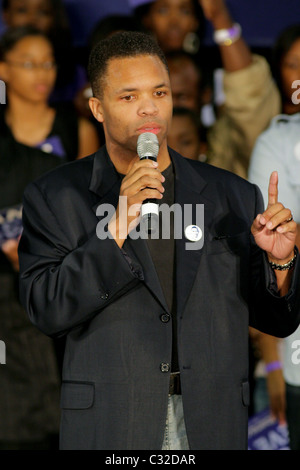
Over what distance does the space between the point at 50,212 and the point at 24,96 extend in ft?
6.37

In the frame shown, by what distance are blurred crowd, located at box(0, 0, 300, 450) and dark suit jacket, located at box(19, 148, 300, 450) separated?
1629 mm

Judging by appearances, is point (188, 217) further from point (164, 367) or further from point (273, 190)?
point (164, 367)

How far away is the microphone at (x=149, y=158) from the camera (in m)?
1.82

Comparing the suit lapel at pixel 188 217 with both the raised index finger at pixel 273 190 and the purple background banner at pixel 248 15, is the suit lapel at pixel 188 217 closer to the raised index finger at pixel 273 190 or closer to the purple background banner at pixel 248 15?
the raised index finger at pixel 273 190

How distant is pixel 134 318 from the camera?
6.66ft

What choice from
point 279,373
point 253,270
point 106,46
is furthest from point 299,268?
point 279,373

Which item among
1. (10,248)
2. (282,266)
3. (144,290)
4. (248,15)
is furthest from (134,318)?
(248,15)

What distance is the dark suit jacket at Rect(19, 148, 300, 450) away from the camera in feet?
6.50

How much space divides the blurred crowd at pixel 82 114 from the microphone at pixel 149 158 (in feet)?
5.84

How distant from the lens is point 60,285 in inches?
77.7

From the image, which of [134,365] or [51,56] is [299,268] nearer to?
[134,365]

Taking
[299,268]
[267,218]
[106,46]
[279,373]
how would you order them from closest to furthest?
[267,218] → [299,268] → [106,46] → [279,373]

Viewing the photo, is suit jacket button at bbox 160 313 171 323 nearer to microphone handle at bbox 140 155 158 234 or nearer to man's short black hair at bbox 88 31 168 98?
microphone handle at bbox 140 155 158 234

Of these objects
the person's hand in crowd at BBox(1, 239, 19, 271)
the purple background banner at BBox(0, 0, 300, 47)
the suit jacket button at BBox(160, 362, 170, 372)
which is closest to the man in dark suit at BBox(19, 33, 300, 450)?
the suit jacket button at BBox(160, 362, 170, 372)
